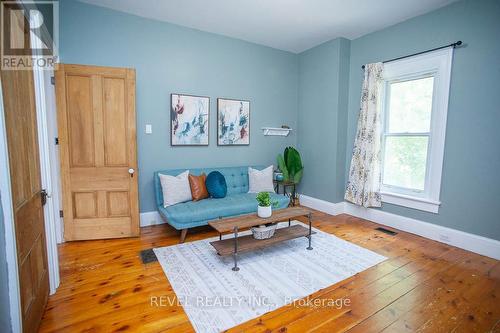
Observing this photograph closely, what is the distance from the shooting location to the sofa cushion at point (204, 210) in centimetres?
297

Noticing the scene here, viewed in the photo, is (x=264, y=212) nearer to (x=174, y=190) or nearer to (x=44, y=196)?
(x=174, y=190)

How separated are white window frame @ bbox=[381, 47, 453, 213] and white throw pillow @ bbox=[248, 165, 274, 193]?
1.90 metres

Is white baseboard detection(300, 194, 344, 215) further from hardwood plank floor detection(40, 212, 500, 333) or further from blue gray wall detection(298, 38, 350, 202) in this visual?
hardwood plank floor detection(40, 212, 500, 333)

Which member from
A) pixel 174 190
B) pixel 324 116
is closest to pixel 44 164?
pixel 174 190

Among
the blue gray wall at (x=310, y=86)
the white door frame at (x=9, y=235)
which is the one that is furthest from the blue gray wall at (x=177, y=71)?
the white door frame at (x=9, y=235)

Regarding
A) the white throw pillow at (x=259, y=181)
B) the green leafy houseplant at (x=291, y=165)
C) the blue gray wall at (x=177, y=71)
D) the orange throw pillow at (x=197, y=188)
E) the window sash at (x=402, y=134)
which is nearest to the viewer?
the blue gray wall at (x=177, y=71)

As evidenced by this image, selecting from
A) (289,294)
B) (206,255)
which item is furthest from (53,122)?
(289,294)

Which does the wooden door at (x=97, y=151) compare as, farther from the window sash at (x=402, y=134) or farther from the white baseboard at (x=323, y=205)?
the window sash at (x=402, y=134)

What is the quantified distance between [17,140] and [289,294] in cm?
215

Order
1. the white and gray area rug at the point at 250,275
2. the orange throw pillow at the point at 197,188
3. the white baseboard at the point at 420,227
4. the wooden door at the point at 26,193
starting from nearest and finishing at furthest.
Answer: the wooden door at the point at 26,193 < the white and gray area rug at the point at 250,275 < the white baseboard at the point at 420,227 < the orange throw pillow at the point at 197,188

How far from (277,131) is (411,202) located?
2.41 m

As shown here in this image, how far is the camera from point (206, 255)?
8.76 ft

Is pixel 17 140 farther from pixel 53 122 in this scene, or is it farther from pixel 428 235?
pixel 428 235

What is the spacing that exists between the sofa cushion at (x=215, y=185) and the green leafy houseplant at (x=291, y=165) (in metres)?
1.40
